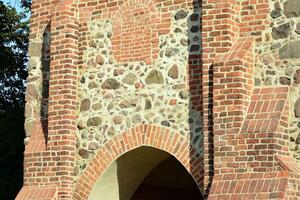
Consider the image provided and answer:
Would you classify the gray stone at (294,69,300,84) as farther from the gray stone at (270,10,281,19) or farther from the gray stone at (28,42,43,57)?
the gray stone at (28,42,43,57)

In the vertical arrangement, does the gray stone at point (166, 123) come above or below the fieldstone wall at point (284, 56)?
below

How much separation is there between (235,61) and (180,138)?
60.9 inches

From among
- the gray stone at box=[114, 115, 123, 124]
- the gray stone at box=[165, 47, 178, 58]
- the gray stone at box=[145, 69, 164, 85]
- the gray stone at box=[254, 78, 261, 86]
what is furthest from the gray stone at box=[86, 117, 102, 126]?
the gray stone at box=[254, 78, 261, 86]

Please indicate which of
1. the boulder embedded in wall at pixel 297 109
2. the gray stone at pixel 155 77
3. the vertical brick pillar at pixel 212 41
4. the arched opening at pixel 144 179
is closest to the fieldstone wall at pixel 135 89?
the gray stone at pixel 155 77

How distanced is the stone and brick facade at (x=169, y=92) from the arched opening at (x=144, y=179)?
0.29 meters

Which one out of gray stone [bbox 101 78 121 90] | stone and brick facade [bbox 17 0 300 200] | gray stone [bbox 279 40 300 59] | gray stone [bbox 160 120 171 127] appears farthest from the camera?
gray stone [bbox 101 78 121 90]

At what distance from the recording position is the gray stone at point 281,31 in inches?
402

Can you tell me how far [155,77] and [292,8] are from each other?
2.42 m

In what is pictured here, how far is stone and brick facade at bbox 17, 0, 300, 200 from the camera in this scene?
9.91 meters

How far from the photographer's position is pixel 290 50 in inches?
399

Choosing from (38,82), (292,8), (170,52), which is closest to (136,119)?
(170,52)

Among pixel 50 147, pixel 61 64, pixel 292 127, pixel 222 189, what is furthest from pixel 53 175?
pixel 292 127

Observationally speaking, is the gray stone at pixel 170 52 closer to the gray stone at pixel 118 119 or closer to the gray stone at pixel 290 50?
the gray stone at pixel 118 119

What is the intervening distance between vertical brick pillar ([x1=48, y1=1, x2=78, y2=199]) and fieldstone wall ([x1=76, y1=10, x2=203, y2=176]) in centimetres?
16
